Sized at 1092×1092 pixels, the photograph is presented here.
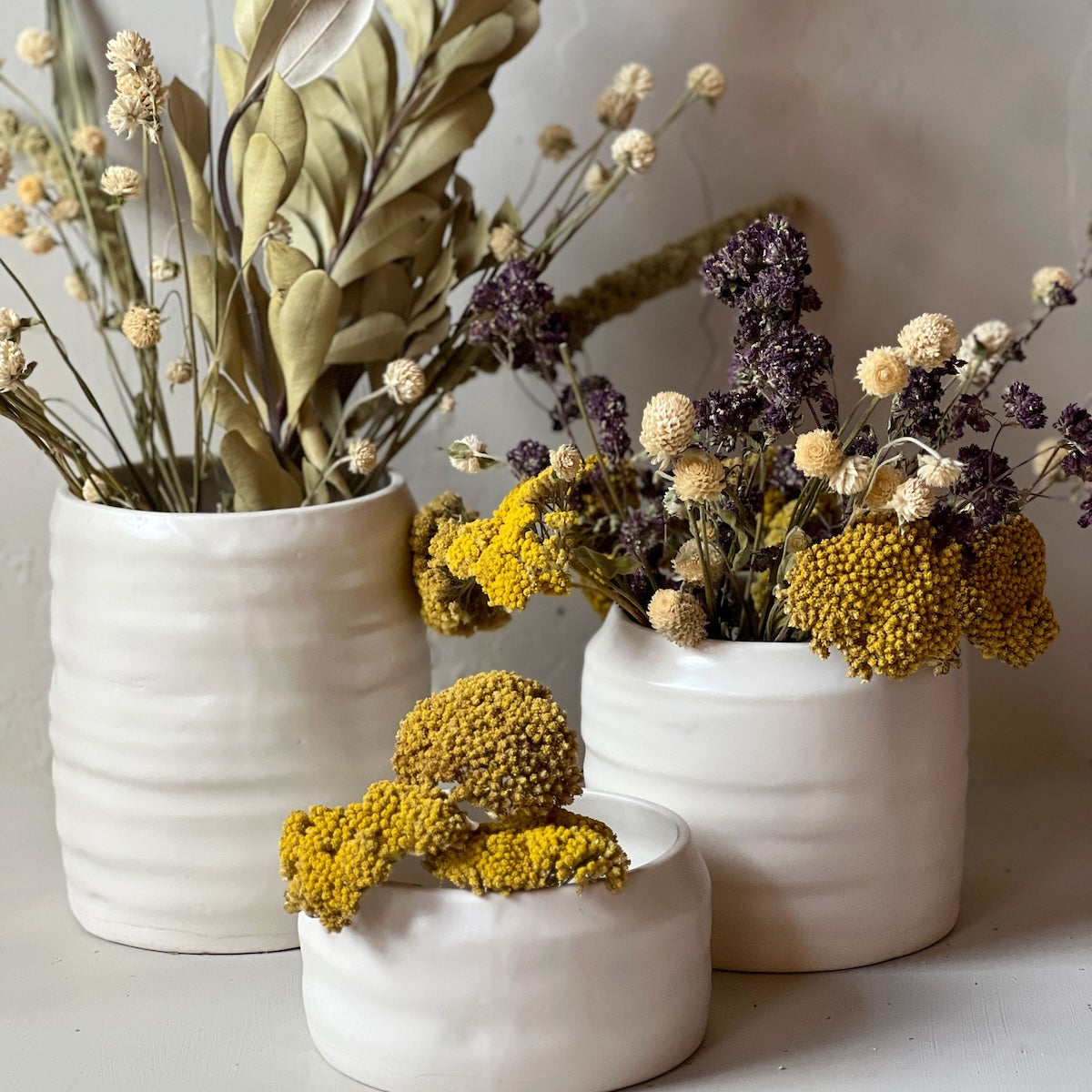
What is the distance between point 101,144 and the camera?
2.14 ft

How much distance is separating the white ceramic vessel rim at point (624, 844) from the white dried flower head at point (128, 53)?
282mm

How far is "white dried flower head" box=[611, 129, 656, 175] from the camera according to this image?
62cm

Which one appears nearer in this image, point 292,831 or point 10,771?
point 292,831

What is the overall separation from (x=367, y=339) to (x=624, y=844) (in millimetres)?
238

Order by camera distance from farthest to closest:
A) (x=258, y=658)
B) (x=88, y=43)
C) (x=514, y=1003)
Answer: (x=88, y=43)
(x=258, y=658)
(x=514, y=1003)

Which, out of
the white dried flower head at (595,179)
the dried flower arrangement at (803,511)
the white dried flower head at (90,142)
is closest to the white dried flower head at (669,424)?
the dried flower arrangement at (803,511)

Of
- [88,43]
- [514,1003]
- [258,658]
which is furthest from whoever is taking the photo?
[88,43]

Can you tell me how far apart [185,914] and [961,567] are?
0.33 meters

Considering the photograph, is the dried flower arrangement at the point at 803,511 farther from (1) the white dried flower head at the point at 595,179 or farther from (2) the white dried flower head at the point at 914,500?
(1) the white dried flower head at the point at 595,179

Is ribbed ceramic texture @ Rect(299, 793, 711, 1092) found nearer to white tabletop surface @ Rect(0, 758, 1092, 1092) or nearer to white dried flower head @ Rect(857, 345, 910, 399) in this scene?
white tabletop surface @ Rect(0, 758, 1092, 1092)

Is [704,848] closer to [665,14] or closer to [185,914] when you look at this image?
[185,914]

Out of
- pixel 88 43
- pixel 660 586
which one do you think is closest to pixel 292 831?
pixel 660 586

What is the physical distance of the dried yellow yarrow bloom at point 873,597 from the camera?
0.50 meters

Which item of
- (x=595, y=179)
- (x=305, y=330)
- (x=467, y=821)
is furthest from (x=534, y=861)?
(x=595, y=179)
